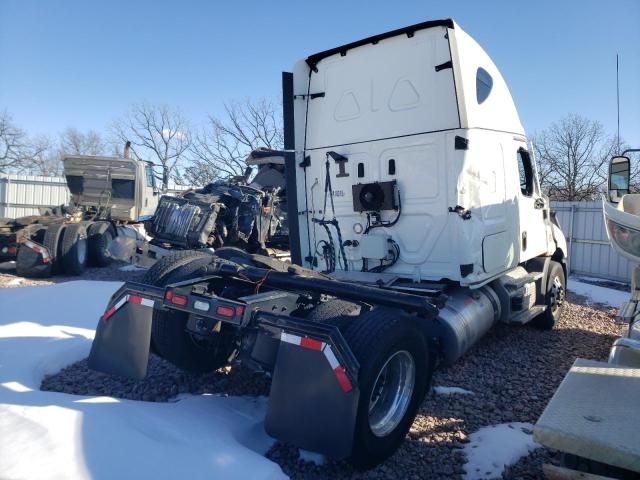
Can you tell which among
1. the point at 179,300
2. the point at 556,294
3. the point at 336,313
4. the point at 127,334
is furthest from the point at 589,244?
the point at 127,334

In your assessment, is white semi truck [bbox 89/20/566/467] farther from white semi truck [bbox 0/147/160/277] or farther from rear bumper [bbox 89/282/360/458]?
white semi truck [bbox 0/147/160/277]

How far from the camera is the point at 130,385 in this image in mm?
3869

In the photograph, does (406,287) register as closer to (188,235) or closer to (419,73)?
(419,73)

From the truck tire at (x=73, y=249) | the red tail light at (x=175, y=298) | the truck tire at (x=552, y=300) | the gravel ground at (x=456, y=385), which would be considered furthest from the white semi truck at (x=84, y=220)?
the truck tire at (x=552, y=300)

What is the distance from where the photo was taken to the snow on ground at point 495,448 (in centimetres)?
288

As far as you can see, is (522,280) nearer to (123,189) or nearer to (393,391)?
(393,391)

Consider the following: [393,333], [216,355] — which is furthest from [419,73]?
[216,355]

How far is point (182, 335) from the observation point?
11.7ft

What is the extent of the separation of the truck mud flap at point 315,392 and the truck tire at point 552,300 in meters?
4.69

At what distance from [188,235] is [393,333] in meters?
6.99

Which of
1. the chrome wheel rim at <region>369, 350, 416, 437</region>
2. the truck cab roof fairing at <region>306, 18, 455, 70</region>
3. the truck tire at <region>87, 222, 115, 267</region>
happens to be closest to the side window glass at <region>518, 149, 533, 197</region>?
the truck cab roof fairing at <region>306, 18, 455, 70</region>

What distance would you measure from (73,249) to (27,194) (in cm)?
1001

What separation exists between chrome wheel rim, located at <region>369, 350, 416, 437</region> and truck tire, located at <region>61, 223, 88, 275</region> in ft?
30.6

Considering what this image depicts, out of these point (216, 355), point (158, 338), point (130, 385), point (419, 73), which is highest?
point (419, 73)
